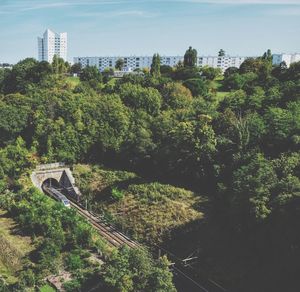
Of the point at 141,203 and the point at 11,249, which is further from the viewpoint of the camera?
the point at 141,203

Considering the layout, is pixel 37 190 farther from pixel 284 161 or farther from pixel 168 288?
pixel 284 161

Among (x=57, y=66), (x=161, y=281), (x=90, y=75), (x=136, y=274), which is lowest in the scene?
(x=136, y=274)

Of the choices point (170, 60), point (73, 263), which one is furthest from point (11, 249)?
point (170, 60)

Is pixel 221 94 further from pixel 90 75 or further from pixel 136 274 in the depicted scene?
pixel 136 274

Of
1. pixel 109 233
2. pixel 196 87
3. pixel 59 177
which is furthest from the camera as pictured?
pixel 196 87

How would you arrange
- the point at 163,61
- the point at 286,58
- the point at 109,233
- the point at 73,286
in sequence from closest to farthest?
the point at 73,286
the point at 109,233
the point at 286,58
the point at 163,61

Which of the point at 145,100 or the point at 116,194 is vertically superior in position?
the point at 145,100

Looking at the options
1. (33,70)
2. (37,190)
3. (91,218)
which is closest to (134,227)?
(91,218)

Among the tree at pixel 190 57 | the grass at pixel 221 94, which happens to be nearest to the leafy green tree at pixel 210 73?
the tree at pixel 190 57
